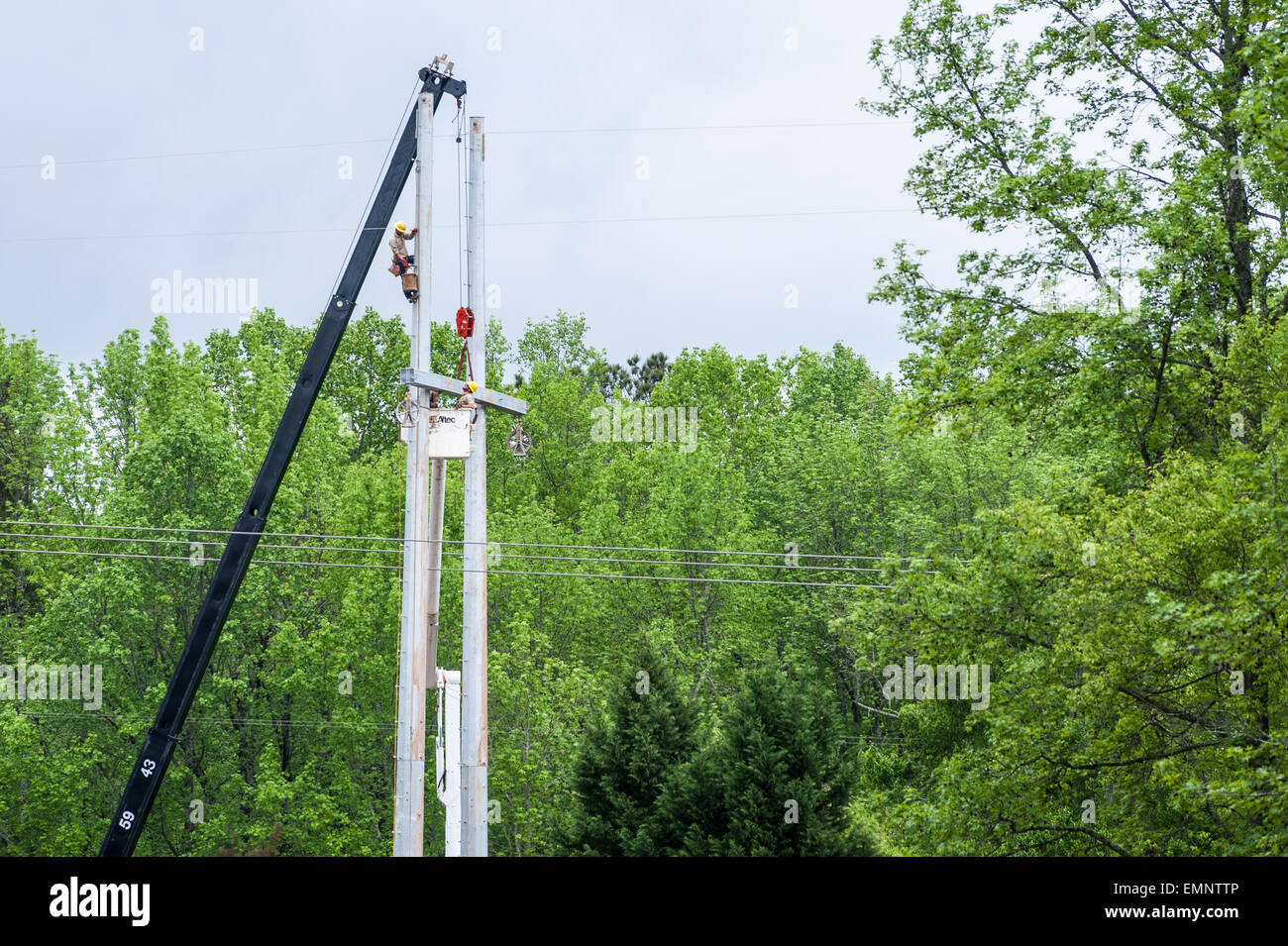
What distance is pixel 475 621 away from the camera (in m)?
14.6

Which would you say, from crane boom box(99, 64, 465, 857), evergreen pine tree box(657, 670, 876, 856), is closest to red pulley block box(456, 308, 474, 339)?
crane boom box(99, 64, 465, 857)

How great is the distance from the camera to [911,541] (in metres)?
38.4

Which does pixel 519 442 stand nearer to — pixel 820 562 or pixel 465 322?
pixel 465 322

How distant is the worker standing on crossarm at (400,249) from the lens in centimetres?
1370

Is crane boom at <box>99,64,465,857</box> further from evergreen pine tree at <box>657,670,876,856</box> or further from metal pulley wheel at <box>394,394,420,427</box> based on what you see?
evergreen pine tree at <box>657,670,876,856</box>

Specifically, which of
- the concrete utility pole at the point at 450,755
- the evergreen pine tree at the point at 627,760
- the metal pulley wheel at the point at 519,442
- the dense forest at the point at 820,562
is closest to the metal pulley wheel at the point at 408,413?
the metal pulley wheel at the point at 519,442

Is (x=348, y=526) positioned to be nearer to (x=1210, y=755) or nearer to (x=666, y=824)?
(x=666, y=824)

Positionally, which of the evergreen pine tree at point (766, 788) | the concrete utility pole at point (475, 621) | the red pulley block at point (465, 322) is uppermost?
the red pulley block at point (465, 322)

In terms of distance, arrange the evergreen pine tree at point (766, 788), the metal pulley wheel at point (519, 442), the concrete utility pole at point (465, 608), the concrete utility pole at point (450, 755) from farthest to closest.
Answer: the evergreen pine tree at point (766, 788), the metal pulley wheel at point (519, 442), the concrete utility pole at point (450, 755), the concrete utility pole at point (465, 608)

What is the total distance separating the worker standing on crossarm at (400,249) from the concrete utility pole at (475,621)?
165cm

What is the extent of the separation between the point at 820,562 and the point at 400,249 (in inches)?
1128

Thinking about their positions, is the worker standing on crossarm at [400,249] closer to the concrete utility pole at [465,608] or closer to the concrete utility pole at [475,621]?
the concrete utility pole at [465,608]
